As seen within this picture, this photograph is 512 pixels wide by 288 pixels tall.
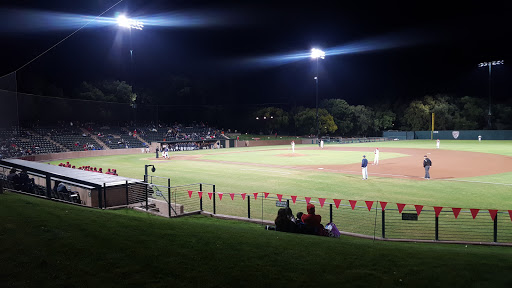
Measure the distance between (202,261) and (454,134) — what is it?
307 ft

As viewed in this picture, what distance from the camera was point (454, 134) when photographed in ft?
278

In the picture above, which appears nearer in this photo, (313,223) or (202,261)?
(202,261)

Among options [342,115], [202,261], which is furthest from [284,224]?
[342,115]

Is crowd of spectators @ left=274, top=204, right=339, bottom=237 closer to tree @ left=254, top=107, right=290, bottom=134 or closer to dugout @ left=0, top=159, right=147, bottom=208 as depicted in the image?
dugout @ left=0, top=159, right=147, bottom=208

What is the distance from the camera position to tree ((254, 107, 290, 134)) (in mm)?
88431

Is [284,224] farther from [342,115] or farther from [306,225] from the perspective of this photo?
[342,115]

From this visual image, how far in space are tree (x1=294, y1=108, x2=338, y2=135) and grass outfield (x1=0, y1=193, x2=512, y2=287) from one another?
79.2m

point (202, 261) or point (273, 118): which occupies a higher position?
point (273, 118)

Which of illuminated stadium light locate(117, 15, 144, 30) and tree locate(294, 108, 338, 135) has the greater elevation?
illuminated stadium light locate(117, 15, 144, 30)

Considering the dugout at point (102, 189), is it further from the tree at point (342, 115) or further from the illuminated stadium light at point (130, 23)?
the tree at point (342, 115)

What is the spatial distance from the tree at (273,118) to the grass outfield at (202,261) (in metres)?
81.0

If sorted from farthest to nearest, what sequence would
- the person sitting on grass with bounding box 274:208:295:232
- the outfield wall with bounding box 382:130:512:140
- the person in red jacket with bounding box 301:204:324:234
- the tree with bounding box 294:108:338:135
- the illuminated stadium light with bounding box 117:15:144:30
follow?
1. the tree with bounding box 294:108:338:135
2. the outfield wall with bounding box 382:130:512:140
3. the illuminated stadium light with bounding box 117:15:144:30
4. the person sitting on grass with bounding box 274:208:295:232
5. the person in red jacket with bounding box 301:204:324:234

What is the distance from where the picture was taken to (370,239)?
9977mm

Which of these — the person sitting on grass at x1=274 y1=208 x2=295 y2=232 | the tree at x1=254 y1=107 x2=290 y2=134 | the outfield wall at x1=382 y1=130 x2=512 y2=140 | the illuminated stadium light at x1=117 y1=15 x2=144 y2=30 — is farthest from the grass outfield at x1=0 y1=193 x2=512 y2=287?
the outfield wall at x1=382 y1=130 x2=512 y2=140
